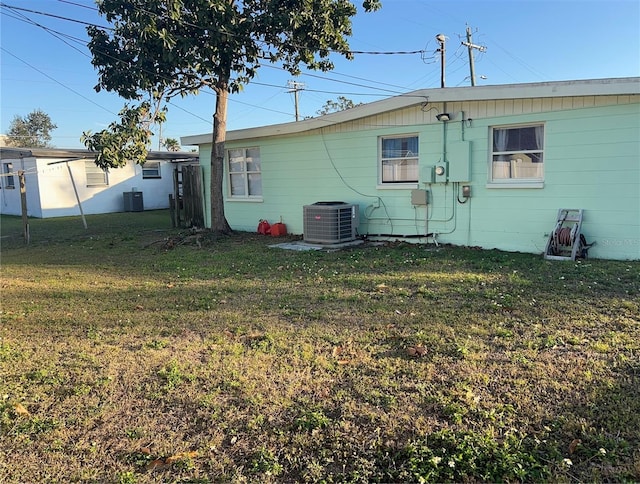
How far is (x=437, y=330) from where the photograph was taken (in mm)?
4375

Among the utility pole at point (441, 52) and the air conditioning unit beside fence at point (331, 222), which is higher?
the utility pole at point (441, 52)

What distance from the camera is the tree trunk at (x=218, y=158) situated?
1170cm

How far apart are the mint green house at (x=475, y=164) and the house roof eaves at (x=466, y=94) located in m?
0.02

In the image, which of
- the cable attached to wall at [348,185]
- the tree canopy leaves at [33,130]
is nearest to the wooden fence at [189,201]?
the cable attached to wall at [348,185]

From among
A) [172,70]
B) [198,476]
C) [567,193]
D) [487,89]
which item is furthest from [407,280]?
[172,70]

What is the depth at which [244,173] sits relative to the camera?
41.7 ft

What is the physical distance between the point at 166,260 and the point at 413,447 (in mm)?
6929

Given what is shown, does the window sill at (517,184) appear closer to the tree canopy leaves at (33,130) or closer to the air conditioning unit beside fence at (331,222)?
the air conditioning unit beside fence at (331,222)

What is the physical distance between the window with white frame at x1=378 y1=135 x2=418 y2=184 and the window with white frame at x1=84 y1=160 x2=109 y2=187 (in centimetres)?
1490

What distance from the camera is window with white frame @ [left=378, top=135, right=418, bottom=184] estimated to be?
31.8 feet

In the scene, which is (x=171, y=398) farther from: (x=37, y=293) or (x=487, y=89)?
(x=487, y=89)

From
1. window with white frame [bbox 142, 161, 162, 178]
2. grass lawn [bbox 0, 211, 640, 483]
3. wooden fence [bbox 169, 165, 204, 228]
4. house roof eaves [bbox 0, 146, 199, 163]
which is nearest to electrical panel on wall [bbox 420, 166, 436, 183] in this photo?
grass lawn [bbox 0, 211, 640, 483]

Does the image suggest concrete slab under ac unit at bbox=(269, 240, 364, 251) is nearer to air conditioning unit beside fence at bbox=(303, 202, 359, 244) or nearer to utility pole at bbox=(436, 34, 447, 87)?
air conditioning unit beside fence at bbox=(303, 202, 359, 244)

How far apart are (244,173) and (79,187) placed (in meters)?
11.0
